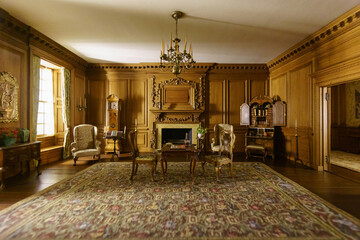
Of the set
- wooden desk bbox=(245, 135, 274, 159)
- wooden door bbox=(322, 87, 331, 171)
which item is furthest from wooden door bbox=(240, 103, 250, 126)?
wooden door bbox=(322, 87, 331, 171)

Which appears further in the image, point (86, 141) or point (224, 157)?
point (86, 141)

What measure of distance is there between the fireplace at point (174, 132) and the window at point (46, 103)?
356 cm

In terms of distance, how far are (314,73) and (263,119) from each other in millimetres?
2317

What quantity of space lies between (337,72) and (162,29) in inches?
154

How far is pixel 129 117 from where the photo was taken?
673cm

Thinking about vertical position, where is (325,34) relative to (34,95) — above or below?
above

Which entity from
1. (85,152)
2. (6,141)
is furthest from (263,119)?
(6,141)

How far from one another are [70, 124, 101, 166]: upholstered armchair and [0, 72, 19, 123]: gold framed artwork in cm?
140

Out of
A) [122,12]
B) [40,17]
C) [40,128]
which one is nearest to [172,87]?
[122,12]

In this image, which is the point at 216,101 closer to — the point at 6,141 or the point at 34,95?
the point at 34,95

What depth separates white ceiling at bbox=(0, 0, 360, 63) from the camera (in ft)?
10.5

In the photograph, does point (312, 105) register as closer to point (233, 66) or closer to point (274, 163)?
point (274, 163)

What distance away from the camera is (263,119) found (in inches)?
253

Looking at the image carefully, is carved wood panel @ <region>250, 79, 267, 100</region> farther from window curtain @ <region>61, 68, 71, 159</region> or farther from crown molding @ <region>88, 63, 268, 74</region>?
window curtain @ <region>61, 68, 71, 159</region>
